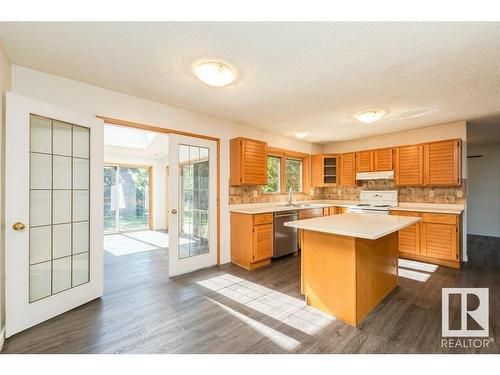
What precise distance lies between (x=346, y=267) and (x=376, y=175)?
3.34 m

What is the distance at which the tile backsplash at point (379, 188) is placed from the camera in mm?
4230

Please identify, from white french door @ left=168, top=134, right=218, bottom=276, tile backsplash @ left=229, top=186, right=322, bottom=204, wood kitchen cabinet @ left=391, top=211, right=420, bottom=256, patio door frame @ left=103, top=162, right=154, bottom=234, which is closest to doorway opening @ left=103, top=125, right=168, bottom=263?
patio door frame @ left=103, top=162, right=154, bottom=234

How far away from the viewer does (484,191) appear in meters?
6.13

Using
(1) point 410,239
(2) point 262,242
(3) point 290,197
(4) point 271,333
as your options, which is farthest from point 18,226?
(1) point 410,239

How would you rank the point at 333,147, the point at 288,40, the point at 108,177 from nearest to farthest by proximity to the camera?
1. the point at 288,40
2. the point at 333,147
3. the point at 108,177

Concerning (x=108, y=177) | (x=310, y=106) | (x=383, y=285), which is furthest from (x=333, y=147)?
(x=108, y=177)

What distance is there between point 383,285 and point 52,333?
3258 mm

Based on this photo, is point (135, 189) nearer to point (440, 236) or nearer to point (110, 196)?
point (110, 196)

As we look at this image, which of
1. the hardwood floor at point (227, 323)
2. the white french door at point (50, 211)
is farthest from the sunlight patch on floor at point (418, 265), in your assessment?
the white french door at point (50, 211)

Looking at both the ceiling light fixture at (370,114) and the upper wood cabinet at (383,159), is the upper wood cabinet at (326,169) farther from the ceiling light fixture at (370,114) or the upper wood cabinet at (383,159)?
the ceiling light fixture at (370,114)

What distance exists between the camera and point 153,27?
1.73m

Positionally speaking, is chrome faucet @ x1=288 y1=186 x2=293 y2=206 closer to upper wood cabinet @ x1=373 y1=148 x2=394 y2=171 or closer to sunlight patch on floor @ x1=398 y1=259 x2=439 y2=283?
upper wood cabinet @ x1=373 y1=148 x2=394 y2=171

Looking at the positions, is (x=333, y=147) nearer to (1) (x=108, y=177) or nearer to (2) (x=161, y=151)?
(2) (x=161, y=151)

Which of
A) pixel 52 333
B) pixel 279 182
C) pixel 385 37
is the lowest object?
pixel 52 333
